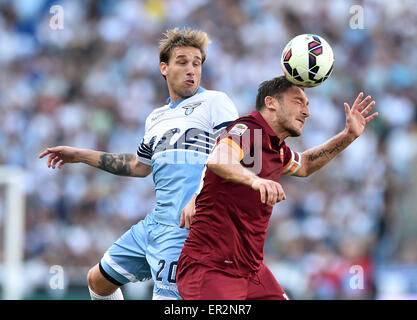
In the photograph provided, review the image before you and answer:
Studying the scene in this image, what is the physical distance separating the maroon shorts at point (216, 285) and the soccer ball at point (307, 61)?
1455mm

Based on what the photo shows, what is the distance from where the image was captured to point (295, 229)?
37.1 ft

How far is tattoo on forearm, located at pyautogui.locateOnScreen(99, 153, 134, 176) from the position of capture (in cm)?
625

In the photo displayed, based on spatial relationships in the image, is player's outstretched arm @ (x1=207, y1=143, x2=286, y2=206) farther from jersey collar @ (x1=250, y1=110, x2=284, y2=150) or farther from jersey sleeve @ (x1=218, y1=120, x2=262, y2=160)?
jersey collar @ (x1=250, y1=110, x2=284, y2=150)

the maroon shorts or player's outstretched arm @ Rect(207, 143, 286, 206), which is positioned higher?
player's outstretched arm @ Rect(207, 143, 286, 206)

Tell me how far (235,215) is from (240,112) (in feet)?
25.8

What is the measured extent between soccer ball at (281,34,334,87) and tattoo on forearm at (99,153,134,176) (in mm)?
1746

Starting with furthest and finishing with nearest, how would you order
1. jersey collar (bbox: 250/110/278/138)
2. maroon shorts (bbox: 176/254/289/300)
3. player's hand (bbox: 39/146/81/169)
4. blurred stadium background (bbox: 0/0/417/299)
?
1. blurred stadium background (bbox: 0/0/417/299)
2. player's hand (bbox: 39/146/81/169)
3. jersey collar (bbox: 250/110/278/138)
4. maroon shorts (bbox: 176/254/289/300)

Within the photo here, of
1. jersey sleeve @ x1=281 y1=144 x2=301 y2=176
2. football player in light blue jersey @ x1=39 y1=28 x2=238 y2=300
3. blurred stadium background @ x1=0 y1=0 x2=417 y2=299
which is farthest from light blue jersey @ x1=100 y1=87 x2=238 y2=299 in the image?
blurred stadium background @ x1=0 y1=0 x2=417 y2=299

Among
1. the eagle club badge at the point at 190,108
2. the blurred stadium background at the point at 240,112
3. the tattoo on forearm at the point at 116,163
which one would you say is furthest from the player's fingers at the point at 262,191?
the blurred stadium background at the point at 240,112

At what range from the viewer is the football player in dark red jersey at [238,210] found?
4664 mm

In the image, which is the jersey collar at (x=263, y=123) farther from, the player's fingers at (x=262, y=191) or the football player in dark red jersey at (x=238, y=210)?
the player's fingers at (x=262, y=191)

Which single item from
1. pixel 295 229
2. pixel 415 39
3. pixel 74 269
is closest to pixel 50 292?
pixel 74 269
